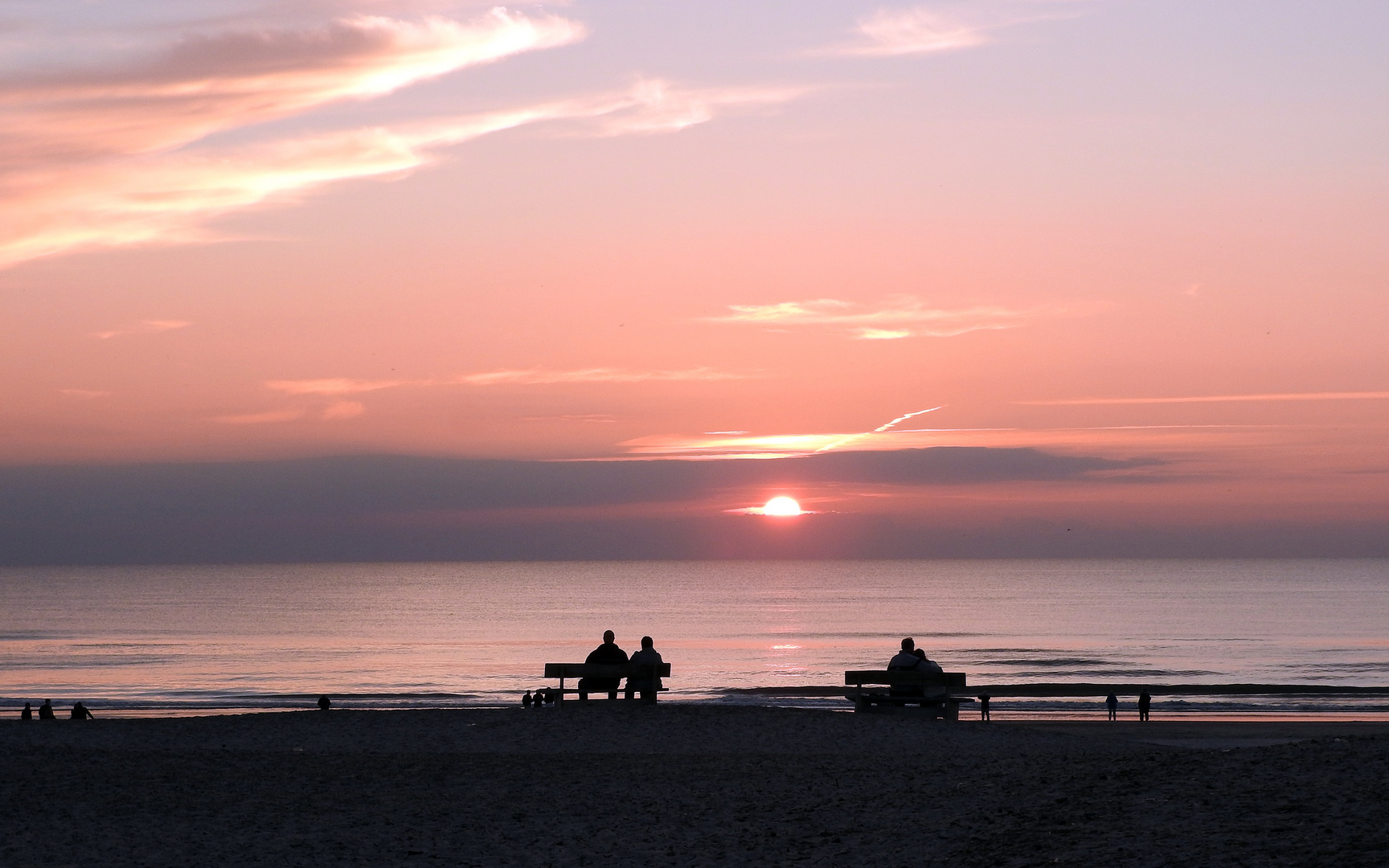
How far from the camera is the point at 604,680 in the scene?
22.0 meters

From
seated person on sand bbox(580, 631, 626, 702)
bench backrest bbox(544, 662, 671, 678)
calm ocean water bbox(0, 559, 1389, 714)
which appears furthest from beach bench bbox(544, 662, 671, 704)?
calm ocean water bbox(0, 559, 1389, 714)

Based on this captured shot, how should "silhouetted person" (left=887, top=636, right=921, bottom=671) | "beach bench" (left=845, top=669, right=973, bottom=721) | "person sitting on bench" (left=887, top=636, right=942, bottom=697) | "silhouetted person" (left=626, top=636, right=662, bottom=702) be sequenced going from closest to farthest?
"beach bench" (left=845, top=669, right=973, bottom=721), "person sitting on bench" (left=887, top=636, right=942, bottom=697), "silhouetted person" (left=626, top=636, right=662, bottom=702), "silhouetted person" (left=887, top=636, right=921, bottom=671)

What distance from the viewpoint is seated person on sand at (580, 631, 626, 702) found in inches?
865

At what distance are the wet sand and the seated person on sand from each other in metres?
3.15

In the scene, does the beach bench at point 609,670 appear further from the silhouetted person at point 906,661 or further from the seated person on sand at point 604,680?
the silhouetted person at point 906,661

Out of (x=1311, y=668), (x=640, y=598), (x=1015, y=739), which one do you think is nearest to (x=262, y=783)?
(x=1015, y=739)

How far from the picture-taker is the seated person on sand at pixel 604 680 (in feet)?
72.1

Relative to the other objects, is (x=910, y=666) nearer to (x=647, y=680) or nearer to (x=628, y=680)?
(x=647, y=680)

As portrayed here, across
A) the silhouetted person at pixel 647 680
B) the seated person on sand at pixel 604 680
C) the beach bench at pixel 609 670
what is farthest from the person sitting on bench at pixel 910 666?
the seated person on sand at pixel 604 680

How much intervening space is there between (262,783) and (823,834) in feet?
21.6

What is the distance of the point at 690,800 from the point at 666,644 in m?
88.5

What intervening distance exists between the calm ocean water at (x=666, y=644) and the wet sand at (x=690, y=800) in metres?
30.8

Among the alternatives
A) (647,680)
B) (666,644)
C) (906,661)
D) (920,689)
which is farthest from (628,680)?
(666,644)

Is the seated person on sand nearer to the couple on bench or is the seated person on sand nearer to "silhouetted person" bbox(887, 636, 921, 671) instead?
the couple on bench
